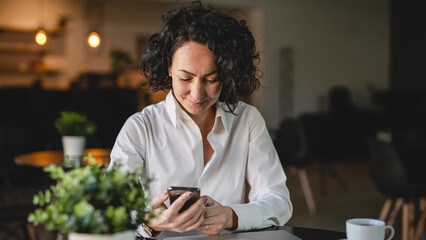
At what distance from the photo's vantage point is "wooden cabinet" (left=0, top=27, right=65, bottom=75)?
9742mm

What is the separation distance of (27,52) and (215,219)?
968 cm

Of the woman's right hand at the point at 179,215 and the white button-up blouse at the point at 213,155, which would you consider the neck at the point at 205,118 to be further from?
the woman's right hand at the point at 179,215

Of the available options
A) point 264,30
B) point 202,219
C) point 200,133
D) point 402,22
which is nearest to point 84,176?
point 202,219

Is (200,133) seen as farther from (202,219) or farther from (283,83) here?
(283,83)

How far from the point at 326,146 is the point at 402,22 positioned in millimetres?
3650

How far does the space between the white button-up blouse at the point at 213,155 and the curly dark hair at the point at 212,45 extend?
0.11 metres

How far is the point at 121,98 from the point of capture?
6.94 meters

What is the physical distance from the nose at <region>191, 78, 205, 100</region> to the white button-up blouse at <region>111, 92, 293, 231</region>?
0.14 meters

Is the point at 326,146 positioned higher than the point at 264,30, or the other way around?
the point at 264,30

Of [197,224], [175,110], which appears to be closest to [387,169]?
[175,110]

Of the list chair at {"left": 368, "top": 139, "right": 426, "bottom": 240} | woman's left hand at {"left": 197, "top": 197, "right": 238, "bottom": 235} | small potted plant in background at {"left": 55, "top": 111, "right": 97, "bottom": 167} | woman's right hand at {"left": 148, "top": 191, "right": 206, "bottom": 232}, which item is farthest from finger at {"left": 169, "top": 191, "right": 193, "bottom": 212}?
chair at {"left": 368, "top": 139, "right": 426, "bottom": 240}

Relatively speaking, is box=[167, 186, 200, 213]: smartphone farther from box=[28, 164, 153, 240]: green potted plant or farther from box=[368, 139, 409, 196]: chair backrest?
box=[368, 139, 409, 196]: chair backrest

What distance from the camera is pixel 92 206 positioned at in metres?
0.81

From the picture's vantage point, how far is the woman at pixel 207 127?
153 centimetres
